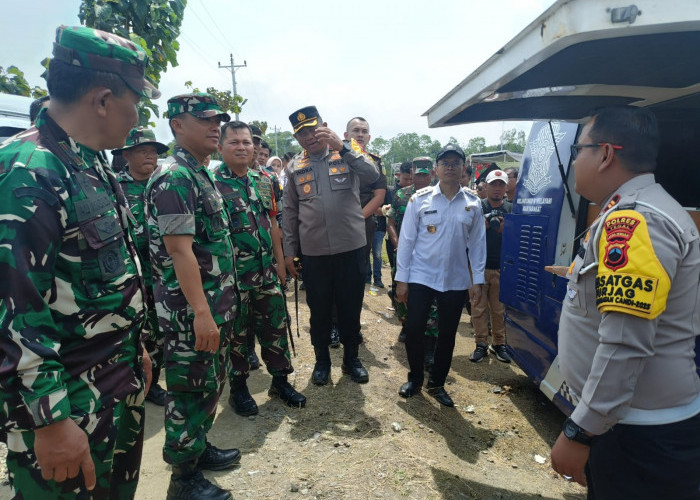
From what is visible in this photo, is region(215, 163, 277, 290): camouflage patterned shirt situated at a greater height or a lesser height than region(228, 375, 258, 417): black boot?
greater

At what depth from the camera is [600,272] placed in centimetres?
131

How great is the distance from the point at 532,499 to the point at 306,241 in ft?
7.74

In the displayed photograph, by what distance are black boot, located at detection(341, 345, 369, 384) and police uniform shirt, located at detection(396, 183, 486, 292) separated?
0.84 meters

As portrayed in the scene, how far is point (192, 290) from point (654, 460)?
1967 mm

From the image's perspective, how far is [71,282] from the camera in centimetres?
125

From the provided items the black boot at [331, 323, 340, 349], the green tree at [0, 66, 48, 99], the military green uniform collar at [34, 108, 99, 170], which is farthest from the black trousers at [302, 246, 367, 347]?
the green tree at [0, 66, 48, 99]

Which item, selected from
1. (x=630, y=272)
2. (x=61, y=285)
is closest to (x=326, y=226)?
(x=61, y=285)

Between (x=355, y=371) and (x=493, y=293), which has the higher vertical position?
(x=493, y=293)

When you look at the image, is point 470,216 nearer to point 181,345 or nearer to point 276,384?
point 276,384

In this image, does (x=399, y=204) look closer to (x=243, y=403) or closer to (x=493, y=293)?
(x=493, y=293)

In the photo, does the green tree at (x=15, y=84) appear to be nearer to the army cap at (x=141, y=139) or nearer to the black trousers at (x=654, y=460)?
the army cap at (x=141, y=139)

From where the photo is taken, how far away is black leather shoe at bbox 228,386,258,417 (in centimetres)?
315

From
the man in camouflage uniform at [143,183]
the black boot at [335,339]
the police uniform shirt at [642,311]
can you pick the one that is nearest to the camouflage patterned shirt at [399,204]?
the black boot at [335,339]

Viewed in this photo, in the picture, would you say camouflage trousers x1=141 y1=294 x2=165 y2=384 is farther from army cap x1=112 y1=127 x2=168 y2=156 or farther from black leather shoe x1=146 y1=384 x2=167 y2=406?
army cap x1=112 y1=127 x2=168 y2=156
